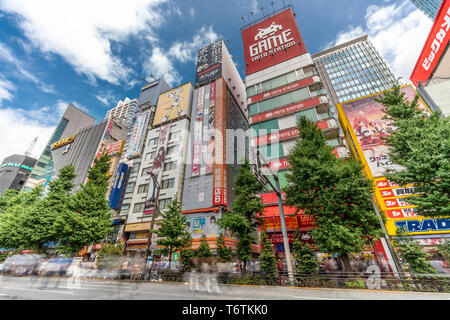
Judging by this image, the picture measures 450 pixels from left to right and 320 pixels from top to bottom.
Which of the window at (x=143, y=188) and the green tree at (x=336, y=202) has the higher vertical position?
the window at (x=143, y=188)

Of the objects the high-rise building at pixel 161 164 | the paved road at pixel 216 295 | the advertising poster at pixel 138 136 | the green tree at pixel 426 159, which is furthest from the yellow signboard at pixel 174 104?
the green tree at pixel 426 159

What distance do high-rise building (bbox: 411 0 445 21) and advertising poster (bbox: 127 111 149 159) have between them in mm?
85798

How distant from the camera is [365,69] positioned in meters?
78.6

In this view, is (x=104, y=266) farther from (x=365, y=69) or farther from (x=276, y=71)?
(x=365, y=69)

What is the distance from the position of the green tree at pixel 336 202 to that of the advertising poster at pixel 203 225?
1549 centimetres

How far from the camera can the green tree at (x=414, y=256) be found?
1065 cm

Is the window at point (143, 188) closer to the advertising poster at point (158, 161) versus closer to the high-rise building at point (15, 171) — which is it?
the advertising poster at point (158, 161)

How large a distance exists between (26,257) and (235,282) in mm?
20057

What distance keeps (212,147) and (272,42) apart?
2057cm

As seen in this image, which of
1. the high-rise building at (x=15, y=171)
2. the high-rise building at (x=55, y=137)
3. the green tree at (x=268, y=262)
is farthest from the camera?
the high-rise building at (x=15, y=171)

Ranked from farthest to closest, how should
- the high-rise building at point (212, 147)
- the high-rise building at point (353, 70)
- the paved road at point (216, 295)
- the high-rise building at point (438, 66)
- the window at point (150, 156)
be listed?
the high-rise building at point (353, 70)
the window at point (150, 156)
the high-rise building at point (212, 147)
the high-rise building at point (438, 66)
the paved road at point (216, 295)

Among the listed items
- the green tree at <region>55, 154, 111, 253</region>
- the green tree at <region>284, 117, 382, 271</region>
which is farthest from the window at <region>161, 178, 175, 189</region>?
the green tree at <region>284, 117, 382, 271</region>

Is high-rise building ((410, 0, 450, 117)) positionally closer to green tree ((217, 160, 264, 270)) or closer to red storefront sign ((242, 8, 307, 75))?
red storefront sign ((242, 8, 307, 75))
